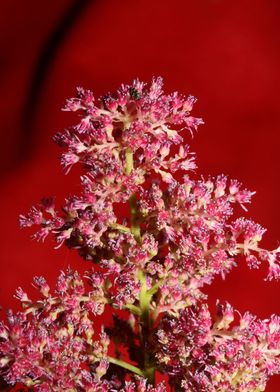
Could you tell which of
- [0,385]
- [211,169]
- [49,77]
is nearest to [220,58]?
[211,169]

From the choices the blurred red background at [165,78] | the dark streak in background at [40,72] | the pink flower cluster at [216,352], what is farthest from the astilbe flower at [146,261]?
the dark streak in background at [40,72]

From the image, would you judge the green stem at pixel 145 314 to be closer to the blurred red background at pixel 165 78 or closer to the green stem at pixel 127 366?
the green stem at pixel 127 366

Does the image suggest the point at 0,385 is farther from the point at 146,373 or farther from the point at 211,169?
the point at 211,169

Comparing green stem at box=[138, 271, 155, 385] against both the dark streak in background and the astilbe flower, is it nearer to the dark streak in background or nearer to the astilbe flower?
the astilbe flower

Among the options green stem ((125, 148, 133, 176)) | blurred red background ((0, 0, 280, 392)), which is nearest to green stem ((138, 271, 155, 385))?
green stem ((125, 148, 133, 176))

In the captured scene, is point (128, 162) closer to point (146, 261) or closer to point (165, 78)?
point (146, 261)

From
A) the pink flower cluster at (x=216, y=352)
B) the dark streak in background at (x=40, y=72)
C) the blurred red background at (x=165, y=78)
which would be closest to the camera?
the pink flower cluster at (x=216, y=352)
